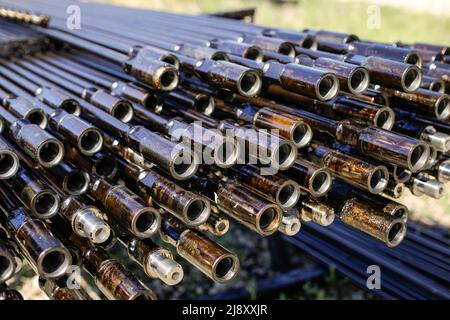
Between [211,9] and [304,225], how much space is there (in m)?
11.5

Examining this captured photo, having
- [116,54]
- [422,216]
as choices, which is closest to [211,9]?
[422,216]

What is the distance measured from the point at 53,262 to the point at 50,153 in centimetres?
48

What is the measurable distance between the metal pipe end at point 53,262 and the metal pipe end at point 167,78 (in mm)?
903

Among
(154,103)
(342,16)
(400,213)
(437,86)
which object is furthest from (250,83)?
(342,16)

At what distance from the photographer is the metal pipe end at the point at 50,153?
1872 millimetres

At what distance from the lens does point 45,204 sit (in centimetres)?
189

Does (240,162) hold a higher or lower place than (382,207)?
higher

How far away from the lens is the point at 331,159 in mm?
2018

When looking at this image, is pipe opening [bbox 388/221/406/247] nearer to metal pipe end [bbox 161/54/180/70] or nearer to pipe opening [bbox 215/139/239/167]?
pipe opening [bbox 215/139/239/167]

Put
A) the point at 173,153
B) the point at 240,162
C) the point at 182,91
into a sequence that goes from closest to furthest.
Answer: the point at 173,153, the point at 240,162, the point at 182,91

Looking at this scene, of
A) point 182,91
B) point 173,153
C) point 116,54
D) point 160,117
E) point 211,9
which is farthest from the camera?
point 211,9

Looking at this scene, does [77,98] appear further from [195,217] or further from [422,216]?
[422,216]

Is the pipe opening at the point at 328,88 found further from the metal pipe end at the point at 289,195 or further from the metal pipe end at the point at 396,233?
the metal pipe end at the point at 396,233

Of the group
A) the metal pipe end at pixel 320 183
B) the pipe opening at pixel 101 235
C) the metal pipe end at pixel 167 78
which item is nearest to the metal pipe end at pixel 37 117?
the metal pipe end at pixel 167 78
